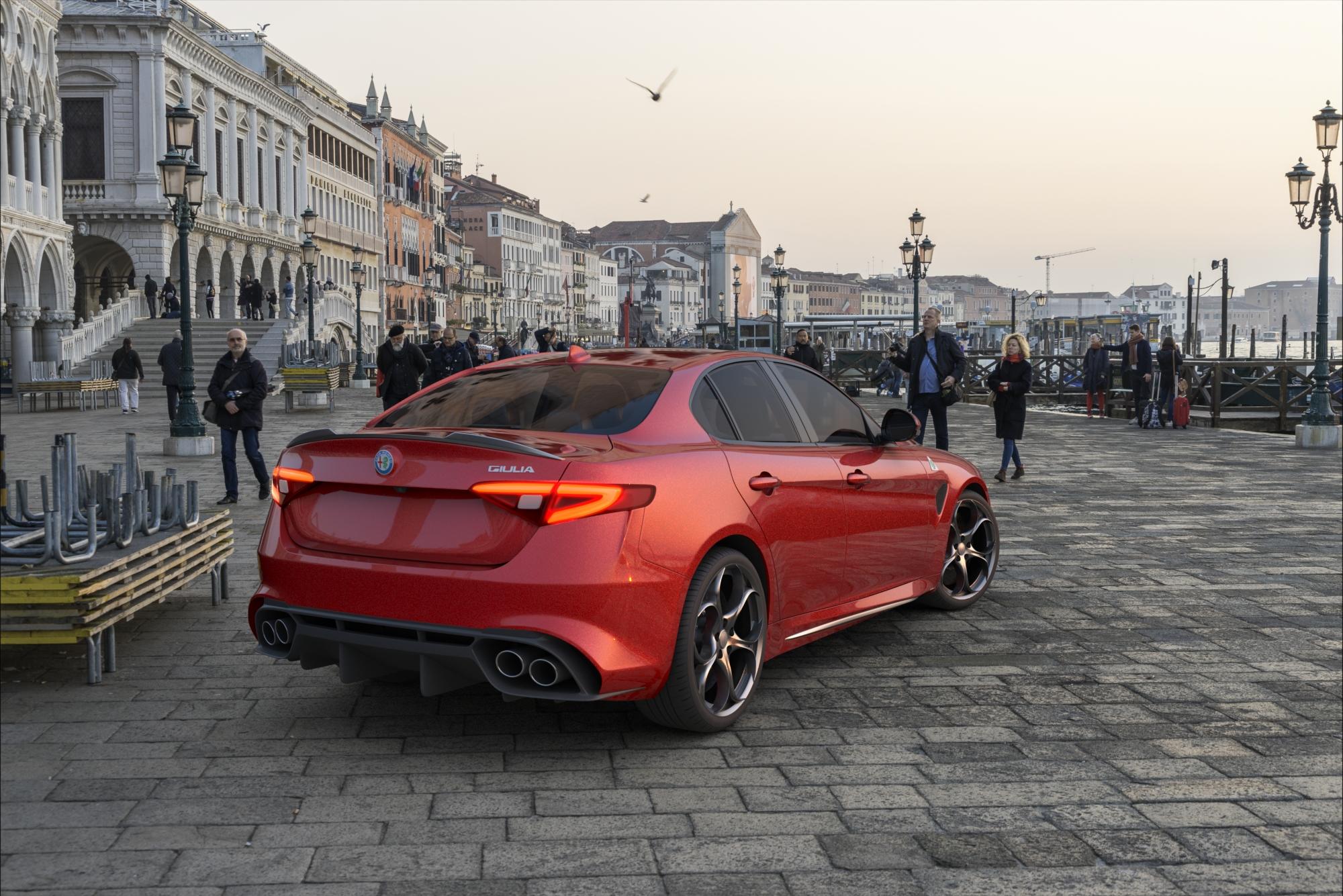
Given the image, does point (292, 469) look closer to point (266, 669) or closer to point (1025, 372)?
point (266, 669)

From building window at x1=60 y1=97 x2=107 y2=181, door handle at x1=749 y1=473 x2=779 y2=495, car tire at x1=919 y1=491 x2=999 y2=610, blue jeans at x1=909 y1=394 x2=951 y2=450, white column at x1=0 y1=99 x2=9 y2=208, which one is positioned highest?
building window at x1=60 y1=97 x2=107 y2=181

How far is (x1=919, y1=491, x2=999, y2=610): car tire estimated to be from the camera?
27.5 ft

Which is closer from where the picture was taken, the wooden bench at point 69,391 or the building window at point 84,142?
the wooden bench at point 69,391

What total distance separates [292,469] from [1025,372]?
11.9 meters

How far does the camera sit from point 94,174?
55.0m

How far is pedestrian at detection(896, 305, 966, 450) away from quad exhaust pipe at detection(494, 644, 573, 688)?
11415 mm

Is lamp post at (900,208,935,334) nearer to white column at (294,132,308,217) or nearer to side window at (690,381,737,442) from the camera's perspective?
side window at (690,381,737,442)

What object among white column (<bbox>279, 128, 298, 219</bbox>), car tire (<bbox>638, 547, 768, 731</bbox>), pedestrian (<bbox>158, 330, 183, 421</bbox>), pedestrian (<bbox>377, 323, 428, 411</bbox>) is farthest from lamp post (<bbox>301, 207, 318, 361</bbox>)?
car tire (<bbox>638, 547, 768, 731</bbox>)

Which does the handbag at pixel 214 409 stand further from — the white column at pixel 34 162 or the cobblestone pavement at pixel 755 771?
the white column at pixel 34 162

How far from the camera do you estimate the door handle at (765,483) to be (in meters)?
6.05

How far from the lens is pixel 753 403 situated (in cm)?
658

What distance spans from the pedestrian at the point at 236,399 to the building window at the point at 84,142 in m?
44.8

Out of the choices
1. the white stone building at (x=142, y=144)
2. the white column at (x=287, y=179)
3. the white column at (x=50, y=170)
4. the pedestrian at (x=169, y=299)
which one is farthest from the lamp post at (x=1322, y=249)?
the white column at (x=287, y=179)

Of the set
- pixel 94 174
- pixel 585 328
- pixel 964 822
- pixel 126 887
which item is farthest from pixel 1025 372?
pixel 585 328
